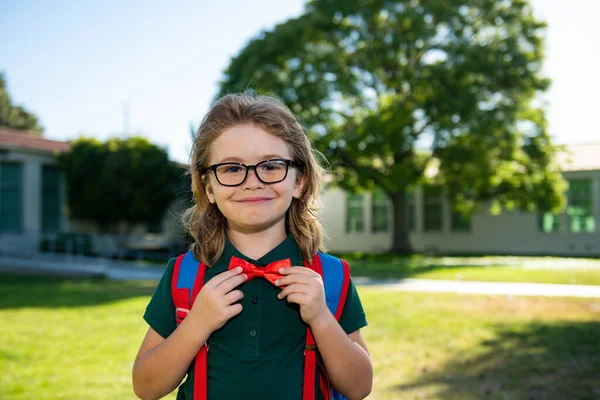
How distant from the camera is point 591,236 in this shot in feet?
89.9

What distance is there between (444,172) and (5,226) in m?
17.7

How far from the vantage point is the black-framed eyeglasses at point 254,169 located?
74.6 inches

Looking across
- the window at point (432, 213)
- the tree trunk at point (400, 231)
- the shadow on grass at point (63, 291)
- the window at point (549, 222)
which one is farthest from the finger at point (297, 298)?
the window at point (432, 213)

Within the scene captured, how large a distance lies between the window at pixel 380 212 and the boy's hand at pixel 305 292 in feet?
101

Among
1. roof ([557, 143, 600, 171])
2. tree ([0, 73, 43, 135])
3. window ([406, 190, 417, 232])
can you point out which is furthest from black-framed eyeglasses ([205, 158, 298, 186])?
tree ([0, 73, 43, 135])

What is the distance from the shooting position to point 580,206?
27.8 metres

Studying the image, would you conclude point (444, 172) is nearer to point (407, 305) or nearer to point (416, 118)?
point (416, 118)

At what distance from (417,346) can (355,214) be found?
27.2m

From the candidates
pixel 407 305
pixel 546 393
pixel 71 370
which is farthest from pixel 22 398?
pixel 407 305

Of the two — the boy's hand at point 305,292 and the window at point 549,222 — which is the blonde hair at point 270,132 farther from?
the window at point 549,222

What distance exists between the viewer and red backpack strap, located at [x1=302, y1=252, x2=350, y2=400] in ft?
6.09

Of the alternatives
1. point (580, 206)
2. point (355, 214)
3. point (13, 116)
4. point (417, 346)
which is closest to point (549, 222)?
point (580, 206)

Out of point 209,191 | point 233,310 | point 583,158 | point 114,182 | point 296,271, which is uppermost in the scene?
point 583,158

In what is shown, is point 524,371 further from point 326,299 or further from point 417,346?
point 326,299
